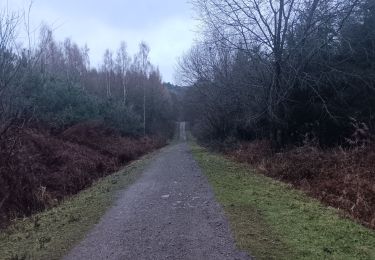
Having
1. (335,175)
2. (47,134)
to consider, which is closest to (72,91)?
(47,134)

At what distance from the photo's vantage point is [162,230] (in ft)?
26.1

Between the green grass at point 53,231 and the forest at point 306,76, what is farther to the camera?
the forest at point 306,76

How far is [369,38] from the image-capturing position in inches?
787

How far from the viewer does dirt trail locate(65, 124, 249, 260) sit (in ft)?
21.7

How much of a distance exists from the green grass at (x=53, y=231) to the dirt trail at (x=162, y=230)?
26 cm

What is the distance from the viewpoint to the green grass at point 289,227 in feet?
21.2

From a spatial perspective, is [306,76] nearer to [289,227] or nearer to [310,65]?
[310,65]

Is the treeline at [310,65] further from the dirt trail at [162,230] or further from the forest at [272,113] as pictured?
the dirt trail at [162,230]

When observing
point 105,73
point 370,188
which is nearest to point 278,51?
point 370,188

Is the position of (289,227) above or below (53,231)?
above

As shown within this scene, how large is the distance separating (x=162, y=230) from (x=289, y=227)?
2.21 m

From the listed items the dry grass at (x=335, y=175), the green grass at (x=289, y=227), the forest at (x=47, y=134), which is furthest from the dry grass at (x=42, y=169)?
the dry grass at (x=335, y=175)

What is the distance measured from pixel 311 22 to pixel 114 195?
37.2 feet

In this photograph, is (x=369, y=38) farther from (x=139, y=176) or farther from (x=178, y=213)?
(x=178, y=213)
